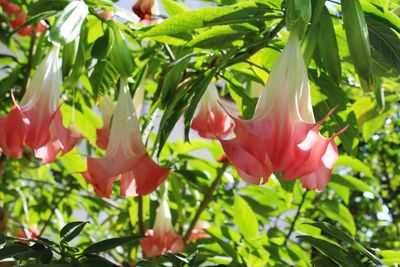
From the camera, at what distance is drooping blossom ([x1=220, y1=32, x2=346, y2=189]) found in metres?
0.51

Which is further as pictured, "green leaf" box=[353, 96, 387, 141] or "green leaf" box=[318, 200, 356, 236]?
"green leaf" box=[318, 200, 356, 236]

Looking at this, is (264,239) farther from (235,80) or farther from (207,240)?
(235,80)

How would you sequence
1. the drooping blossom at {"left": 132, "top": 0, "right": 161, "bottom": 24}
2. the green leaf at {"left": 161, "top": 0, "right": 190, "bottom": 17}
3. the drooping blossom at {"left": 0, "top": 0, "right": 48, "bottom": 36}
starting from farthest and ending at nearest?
the drooping blossom at {"left": 0, "top": 0, "right": 48, "bottom": 36}, the drooping blossom at {"left": 132, "top": 0, "right": 161, "bottom": 24}, the green leaf at {"left": 161, "top": 0, "right": 190, "bottom": 17}

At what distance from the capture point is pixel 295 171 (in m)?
0.51

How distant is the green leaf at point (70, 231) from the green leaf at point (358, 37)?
0.33m

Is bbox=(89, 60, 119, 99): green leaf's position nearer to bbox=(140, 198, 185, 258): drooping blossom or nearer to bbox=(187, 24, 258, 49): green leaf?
bbox=(187, 24, 258, 49): green leaf

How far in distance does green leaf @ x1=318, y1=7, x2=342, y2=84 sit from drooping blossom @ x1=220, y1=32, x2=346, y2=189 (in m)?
0.03

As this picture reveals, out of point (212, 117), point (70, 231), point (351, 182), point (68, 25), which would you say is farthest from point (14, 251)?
point (351, 182)

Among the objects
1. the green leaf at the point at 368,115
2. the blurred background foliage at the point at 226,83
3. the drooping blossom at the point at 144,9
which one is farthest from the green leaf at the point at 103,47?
the green leaf at the point at 368,115

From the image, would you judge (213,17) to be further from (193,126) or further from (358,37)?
(193,126)

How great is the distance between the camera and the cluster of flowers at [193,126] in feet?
1.68

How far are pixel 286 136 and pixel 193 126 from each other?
0.49 metres

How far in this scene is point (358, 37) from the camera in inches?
21.0

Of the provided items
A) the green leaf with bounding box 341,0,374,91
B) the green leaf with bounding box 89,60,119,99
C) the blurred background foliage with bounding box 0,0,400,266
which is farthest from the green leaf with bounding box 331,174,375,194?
the green leaf with bounding box 341,0,374,91
